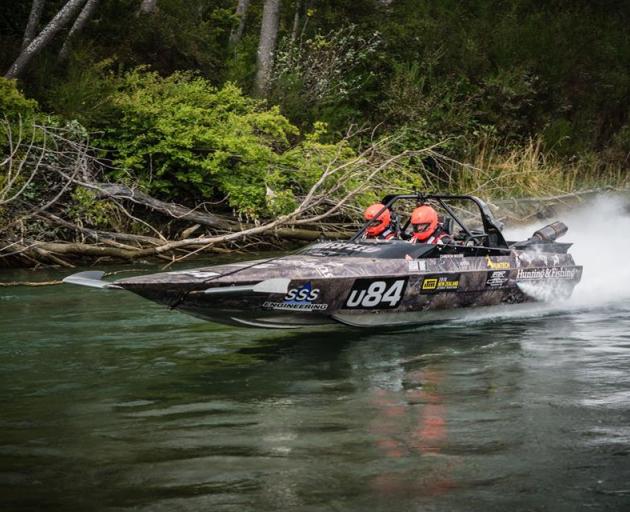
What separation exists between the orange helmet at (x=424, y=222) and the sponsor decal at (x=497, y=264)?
84 centimetres

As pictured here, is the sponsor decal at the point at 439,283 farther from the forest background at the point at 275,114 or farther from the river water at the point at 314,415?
the forest background at the point at 275,114

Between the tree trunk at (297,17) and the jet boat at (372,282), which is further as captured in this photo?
the tree trunk at (297,17)

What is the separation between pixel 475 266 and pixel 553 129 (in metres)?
18.5

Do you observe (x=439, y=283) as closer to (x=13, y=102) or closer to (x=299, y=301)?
(x=299, y=301)

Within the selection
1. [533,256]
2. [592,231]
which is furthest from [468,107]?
[533,256]

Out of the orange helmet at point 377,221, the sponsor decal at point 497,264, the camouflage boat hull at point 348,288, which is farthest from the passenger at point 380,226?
the sponsor decal at point 497,264

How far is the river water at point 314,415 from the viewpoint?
6.48 m

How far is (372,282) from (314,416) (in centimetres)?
378

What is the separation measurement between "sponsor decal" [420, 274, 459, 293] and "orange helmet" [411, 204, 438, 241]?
68 centimetres

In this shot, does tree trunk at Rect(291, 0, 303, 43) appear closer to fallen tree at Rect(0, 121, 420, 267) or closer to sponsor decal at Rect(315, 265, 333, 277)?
fallen tree at Rect(0, 121, 420, 267)

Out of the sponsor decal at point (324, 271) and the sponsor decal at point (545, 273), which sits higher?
the sponsor decal at point (324, 271)

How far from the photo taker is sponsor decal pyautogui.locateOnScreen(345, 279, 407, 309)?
39.2 ft

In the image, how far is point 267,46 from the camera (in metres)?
25.8

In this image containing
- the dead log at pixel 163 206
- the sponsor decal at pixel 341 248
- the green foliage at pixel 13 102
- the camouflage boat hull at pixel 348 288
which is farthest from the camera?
the dead log at pixel 163 206
